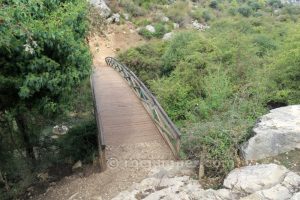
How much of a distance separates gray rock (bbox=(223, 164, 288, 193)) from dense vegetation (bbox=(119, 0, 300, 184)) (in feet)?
1.28

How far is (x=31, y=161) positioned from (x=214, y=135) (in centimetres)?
517

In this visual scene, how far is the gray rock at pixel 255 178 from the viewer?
19.5ft

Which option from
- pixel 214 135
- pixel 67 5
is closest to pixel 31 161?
pixel 67 5

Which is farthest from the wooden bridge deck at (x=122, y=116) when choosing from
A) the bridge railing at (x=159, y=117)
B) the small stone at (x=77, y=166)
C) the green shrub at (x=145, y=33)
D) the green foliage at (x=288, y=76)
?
the green shrub at (x=145, y=33)

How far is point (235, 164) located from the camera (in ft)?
22.4

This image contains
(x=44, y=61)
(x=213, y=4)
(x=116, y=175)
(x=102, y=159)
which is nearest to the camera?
A: (x=44, y=61)

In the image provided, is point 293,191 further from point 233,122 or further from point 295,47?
point 295,47

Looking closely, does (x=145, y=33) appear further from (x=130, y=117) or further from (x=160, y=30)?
(x=130, y=117)

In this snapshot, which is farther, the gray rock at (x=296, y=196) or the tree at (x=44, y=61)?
the tree at (x=44, y=61)

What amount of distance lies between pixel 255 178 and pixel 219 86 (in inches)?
213

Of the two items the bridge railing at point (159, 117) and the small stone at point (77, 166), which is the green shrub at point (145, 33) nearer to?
the bridge railing at point (159, 117)

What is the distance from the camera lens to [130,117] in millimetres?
11070

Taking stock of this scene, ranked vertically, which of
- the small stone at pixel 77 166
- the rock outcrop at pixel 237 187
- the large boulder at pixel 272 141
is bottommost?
the small stone at pixel 77 166

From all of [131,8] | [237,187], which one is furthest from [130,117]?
[131,8]
